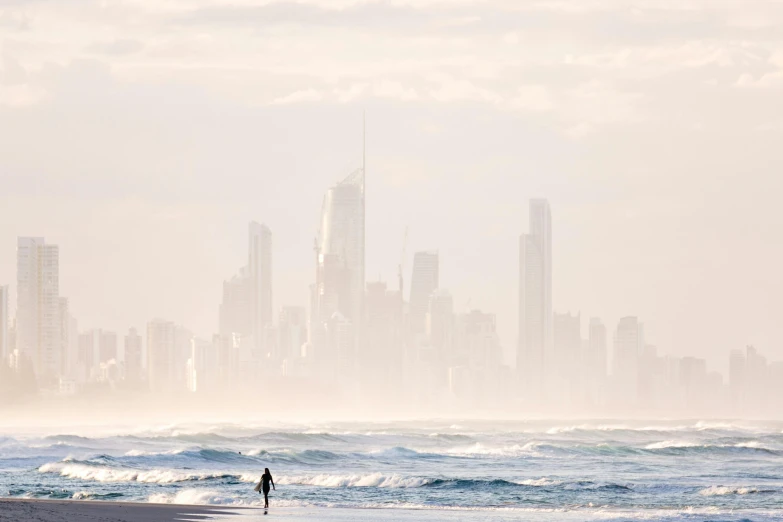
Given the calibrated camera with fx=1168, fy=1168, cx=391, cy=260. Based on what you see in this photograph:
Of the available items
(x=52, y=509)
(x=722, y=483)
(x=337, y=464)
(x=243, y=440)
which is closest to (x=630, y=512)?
(x=722, y=483)

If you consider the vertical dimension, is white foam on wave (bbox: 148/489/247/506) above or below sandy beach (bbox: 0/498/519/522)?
below

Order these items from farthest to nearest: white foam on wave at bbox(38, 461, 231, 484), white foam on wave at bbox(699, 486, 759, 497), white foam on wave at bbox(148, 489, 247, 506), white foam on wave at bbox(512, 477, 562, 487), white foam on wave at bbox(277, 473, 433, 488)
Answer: white foam on wave at bbox(38, 461, 231, 484) < white foam on wave at bbox(512, 477, 562, 487) < white foam on wave at bbox(277, 473, 433, 488) < white foam on wave at bbox(699, 486, 759, 497) < white foam on wave at bbox(148, 489, 247, 506)

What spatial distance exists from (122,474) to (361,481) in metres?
13.0

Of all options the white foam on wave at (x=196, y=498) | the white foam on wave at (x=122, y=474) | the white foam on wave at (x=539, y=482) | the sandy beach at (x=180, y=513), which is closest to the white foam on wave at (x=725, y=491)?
the white foam on wave at (x=539, y=482)

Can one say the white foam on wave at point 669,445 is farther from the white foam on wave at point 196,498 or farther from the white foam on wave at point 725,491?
the white foam on wave at point 196,498

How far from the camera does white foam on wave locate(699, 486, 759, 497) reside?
5338 cm

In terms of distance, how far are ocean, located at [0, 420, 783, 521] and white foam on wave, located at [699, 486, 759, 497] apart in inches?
3.5

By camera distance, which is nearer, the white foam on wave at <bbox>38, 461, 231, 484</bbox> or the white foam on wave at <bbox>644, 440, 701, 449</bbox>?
the white foam on wave at <bbox>38, 461, 231, 484</bbox>

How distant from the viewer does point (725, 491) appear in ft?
176

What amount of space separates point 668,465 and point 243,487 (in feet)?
106

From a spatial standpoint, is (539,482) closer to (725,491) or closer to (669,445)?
(725,491)

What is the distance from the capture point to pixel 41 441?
9644 centimetres

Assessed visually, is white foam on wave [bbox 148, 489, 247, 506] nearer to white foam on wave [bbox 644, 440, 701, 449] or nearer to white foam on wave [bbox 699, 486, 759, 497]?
white foam on wave [bbox 699, 486, 759, 497]

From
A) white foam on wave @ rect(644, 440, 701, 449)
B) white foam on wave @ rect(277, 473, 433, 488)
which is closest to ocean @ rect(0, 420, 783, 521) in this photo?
white foam on wave @ rect(277, 473, 433, 488)
